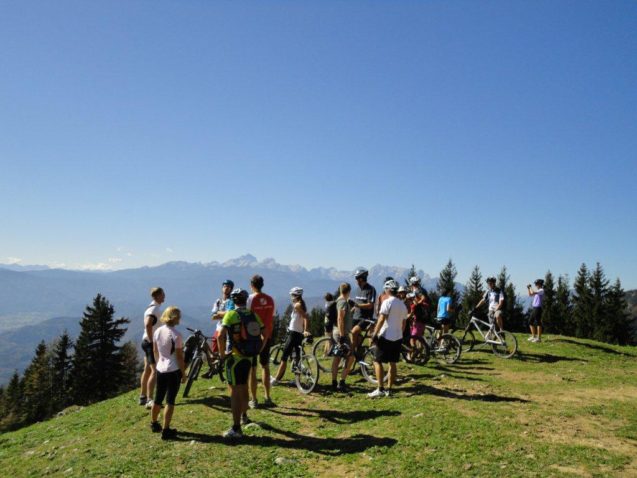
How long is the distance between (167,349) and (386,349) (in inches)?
228

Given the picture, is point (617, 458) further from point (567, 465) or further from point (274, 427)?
point (274, 427)

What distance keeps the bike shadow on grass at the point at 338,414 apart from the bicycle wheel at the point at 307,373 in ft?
4.80

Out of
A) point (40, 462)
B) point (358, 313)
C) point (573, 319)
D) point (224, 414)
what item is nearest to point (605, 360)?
point (358, 313)

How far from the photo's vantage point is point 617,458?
274 inches

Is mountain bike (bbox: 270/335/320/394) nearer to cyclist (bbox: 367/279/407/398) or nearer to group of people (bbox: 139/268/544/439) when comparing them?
group of people (bbox: 139/268/544/439)

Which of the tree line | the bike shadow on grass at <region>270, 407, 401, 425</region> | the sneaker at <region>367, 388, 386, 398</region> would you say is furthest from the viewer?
the tree line

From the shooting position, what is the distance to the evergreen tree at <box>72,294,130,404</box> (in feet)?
162

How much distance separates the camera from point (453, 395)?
11141 millimetres

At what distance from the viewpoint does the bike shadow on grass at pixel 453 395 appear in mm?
10684

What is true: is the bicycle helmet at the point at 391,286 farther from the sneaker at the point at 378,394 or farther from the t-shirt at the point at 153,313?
the t-shirt at the point at 153,313

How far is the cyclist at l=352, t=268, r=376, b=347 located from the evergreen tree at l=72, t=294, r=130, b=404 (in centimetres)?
4740

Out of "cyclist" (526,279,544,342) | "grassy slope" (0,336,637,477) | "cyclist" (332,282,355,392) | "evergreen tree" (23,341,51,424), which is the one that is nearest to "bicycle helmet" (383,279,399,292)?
"cyclist" (332,282,355,392)

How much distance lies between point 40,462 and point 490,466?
10203mm

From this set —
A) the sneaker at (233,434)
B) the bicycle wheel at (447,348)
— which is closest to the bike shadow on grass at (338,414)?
the sneaker at (233,434)
